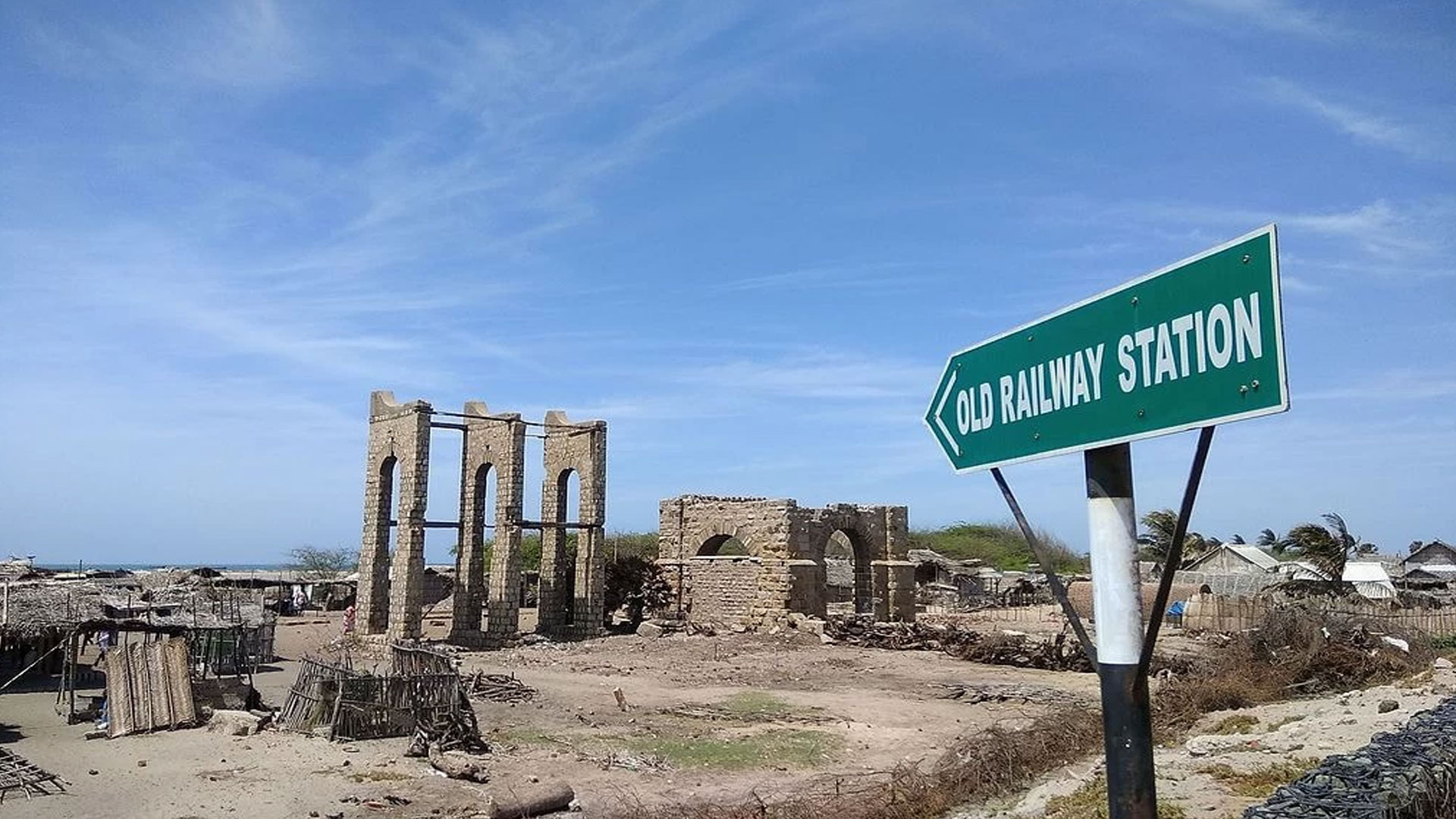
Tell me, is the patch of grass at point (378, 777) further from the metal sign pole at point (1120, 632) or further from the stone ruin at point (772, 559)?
the stone ruin at point (772, 559)

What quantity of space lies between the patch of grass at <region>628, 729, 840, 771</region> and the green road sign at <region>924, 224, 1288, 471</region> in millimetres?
10304

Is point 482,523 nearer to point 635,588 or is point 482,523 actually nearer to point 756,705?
point 635,588

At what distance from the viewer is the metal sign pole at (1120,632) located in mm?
2484

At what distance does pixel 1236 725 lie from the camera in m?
10.7

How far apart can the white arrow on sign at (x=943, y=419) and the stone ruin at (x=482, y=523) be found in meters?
25.2

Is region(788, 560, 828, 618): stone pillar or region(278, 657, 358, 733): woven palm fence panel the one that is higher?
region(788, 560, 828, 618): stone pillar

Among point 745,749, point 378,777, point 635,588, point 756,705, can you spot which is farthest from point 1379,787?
point 635,588

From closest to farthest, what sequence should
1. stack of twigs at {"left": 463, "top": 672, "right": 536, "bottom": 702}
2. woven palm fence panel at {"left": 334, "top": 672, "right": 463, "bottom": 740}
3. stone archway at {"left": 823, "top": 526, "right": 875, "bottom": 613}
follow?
woven palm fence panel at {"left": 334, "top": 672, "right": 463, "bottom": 740}, stack of twigs at {"left": 463, "top": 672, "right": 536, "bottom": 702}, stone archway at {"left": 823, "top": 526, "right": 875, "bottom": 613}

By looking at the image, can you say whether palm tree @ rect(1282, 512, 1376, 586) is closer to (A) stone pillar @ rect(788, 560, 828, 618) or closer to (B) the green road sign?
(A) stone pillar @ rect(788, 560, 828, 618)

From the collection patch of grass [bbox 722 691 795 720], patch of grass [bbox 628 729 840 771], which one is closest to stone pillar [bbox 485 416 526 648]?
patch of grass [bbox 722 691 795 720]

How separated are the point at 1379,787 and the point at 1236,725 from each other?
6.91 m

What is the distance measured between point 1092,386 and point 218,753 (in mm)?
14643

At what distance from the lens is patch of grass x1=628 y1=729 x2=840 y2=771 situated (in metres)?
12.7

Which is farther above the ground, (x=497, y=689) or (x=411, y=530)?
(x=411, y=530)
